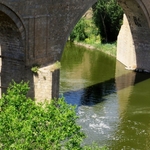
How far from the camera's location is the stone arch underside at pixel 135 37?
26.5 m

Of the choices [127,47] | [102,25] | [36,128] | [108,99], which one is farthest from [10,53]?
[102,25]

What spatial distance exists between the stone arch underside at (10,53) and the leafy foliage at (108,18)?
1675cm

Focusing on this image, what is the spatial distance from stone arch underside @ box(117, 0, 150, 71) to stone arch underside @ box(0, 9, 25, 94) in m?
9.25

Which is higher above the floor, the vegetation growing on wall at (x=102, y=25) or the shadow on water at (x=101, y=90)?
the vegetation growing on wall at (x=102, y=25)

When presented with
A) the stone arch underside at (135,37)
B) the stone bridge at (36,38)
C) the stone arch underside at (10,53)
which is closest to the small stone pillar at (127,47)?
the stone arch underside at (135,37)

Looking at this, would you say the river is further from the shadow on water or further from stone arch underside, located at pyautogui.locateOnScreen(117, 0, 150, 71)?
stone arch underside, located at pyautogui.locateOnScreen(117, 0, 150, 71)

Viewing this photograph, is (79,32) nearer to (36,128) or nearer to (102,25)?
(102,25)

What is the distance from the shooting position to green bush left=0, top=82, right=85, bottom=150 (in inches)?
437

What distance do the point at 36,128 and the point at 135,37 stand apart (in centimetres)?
1813

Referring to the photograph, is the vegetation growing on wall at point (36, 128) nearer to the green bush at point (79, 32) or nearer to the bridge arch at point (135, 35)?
the bridge arch at point (135, 35)

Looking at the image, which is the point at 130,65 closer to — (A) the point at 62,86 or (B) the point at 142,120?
(A) the point at 62,86

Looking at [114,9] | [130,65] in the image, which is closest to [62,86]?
[130,65]

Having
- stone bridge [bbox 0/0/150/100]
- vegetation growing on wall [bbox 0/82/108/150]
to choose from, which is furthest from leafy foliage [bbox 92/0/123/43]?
vegetation growing on wall [bbox 0/82/108/150]

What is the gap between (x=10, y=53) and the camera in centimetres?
1955
